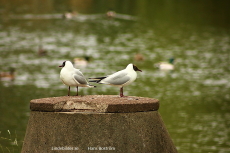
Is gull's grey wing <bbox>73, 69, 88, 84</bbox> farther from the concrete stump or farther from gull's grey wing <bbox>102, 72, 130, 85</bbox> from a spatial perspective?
the concrete stump

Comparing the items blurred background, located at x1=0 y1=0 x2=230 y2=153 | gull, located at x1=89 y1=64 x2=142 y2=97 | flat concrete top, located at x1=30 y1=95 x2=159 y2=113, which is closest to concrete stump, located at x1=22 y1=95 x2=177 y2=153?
flat concrete top, located at x1=30 y1=95 x2=159 y2=113

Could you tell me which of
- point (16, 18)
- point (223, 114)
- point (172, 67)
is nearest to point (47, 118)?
point (223, 114)

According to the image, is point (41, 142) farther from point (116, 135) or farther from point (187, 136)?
point (187, 136)

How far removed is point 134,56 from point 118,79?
35.7 m

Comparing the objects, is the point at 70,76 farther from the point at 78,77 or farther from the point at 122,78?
the point at 122,78

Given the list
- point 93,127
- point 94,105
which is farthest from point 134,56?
point 93,127

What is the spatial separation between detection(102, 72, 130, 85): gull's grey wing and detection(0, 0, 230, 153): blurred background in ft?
5.51

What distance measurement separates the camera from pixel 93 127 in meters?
6.84

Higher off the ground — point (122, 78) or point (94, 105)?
point (122, 78)

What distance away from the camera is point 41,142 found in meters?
7.01

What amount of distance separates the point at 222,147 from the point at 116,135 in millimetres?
12159

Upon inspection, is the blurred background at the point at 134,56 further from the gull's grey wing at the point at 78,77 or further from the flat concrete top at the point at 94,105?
the gull's grey wing at the point at 78,77

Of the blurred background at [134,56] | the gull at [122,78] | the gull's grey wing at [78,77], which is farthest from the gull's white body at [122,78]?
the blurred background at [134,56]

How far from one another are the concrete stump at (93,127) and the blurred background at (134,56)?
3.95 feet
